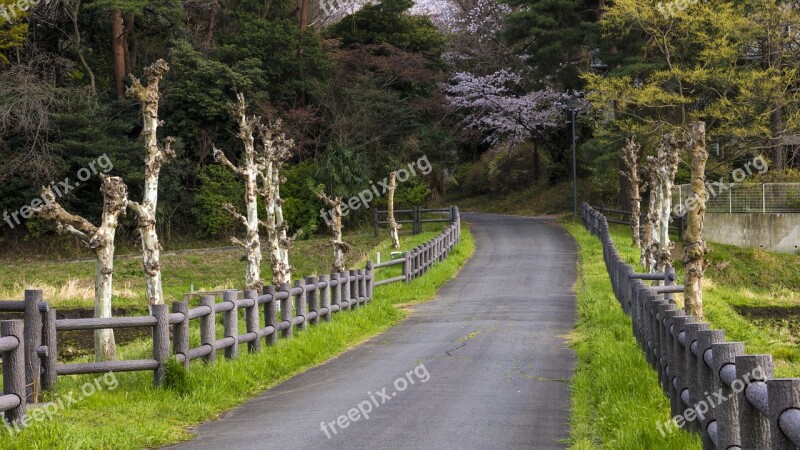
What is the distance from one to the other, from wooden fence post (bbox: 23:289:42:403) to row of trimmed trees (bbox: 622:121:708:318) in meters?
9.75

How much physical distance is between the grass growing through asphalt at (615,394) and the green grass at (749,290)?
2197 mm

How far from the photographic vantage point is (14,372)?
9641mm

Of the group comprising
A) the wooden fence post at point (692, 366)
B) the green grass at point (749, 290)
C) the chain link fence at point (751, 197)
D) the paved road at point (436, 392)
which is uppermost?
the chain link fence at point (751, 197)

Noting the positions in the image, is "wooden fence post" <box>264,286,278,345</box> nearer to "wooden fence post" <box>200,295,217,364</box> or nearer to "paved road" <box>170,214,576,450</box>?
"paved road" <box>170,214,576,450</box>

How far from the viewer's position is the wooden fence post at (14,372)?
959 centimetres

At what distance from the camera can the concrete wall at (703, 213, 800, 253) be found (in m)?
41.9

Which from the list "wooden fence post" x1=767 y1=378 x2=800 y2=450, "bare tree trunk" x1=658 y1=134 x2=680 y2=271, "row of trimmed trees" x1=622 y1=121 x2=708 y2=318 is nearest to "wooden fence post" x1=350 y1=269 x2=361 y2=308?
"row of trimmed trees" x1=622 y1=121 x2=708 y2=318

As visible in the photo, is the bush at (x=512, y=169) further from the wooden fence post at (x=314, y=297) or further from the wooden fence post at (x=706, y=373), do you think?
the wooden fence post at (x=706, y=373)

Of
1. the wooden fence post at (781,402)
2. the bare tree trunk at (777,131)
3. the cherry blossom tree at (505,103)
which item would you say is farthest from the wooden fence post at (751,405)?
the cherry blossom tree at (505,103)

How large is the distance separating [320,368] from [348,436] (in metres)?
5.02

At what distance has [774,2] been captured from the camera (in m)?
40.1

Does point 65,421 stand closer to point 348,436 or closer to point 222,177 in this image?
point 348,436

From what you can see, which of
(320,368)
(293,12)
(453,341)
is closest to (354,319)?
(453,341)

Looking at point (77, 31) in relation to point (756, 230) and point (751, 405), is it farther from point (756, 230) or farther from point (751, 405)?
point (751, 405)
